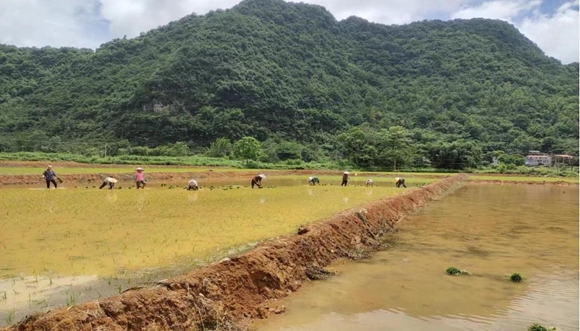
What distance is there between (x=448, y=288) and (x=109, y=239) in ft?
21.7

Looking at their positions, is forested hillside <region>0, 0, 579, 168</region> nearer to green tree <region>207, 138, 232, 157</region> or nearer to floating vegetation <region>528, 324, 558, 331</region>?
green tree <region>207, 138, 232, 157</region>

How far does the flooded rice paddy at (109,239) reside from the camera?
579 cm

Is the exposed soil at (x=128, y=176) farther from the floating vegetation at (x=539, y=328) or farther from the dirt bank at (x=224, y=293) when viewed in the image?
the floating vegetation at (x=539, y=328)

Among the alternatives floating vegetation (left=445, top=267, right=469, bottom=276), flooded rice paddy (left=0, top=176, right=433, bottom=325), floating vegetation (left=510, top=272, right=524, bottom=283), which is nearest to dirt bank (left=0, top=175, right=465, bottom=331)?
flooded rice paddy (left=0, top=176, right=433, bottom=325)

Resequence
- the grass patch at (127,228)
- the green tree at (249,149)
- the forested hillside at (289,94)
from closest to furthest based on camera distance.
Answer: the grass patch at (127,228), the green tree at (249,149), the forested hillside at (289,94)

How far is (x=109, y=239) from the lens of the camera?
8.91 metres

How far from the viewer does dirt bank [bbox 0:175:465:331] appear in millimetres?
4672

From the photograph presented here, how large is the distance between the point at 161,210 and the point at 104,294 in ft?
27.3

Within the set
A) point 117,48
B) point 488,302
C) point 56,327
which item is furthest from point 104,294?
point 117,48

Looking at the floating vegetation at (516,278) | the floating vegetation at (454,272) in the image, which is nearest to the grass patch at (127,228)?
the floating vegetation at (454,272)

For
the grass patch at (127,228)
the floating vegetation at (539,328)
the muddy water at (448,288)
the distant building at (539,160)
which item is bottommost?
the muddy water at (448,288)

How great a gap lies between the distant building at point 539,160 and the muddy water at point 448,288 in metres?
71.7

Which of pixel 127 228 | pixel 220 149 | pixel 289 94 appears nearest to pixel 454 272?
pixel 127 228

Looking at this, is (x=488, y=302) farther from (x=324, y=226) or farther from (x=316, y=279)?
(x=324, y=226)
